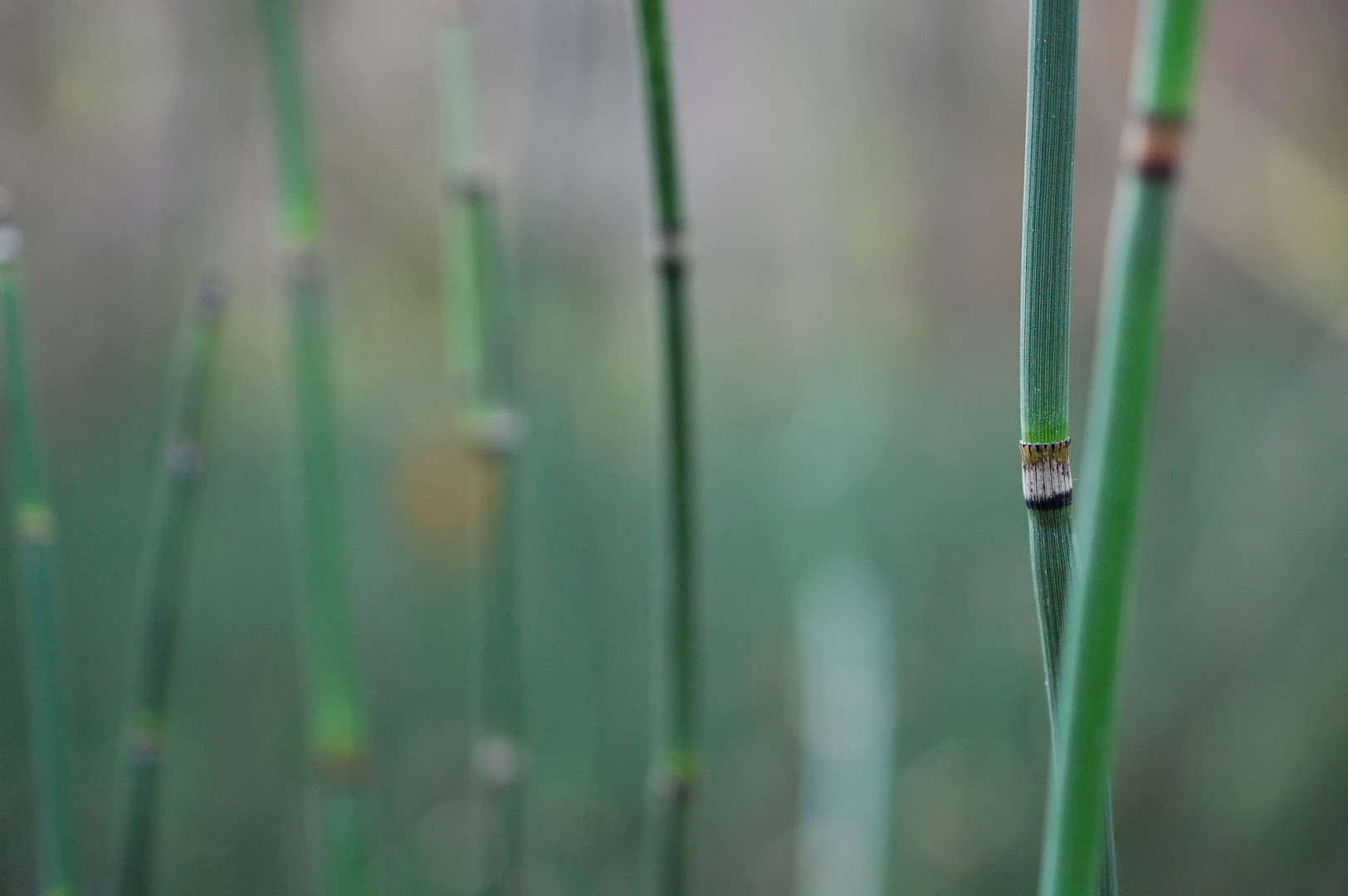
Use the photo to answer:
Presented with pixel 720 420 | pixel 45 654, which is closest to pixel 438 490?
pixel 720 420

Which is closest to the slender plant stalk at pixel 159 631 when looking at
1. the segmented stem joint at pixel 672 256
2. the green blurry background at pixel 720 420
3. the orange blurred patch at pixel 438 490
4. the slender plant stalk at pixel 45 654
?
the slender plant stalk at pixel 45 654

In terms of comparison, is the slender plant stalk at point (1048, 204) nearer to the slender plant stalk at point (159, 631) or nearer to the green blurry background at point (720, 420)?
the slender plant stalk at point (159, 631)

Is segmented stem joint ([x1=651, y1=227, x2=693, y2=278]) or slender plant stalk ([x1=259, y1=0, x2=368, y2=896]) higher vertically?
segmented stem joint ([x1=651, y1=227, x2=693, y2=278])

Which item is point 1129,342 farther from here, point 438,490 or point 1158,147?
point 438,490

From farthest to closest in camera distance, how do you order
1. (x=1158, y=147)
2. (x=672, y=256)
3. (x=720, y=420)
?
(x=720, y=420) < (x=672, y=256) < (x=1158, y=147)

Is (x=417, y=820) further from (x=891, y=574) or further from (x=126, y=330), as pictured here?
(x=126, y=330)

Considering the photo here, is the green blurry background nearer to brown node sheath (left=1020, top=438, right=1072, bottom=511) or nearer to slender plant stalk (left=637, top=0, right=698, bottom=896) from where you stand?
slender plant stalk (left=637, top=0, right=698, bottom=896)

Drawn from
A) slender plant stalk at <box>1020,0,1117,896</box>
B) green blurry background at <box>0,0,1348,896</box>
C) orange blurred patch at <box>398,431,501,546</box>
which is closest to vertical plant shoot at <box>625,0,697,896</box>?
slender plant stalk at <box>1020,0,1117,896</box>
